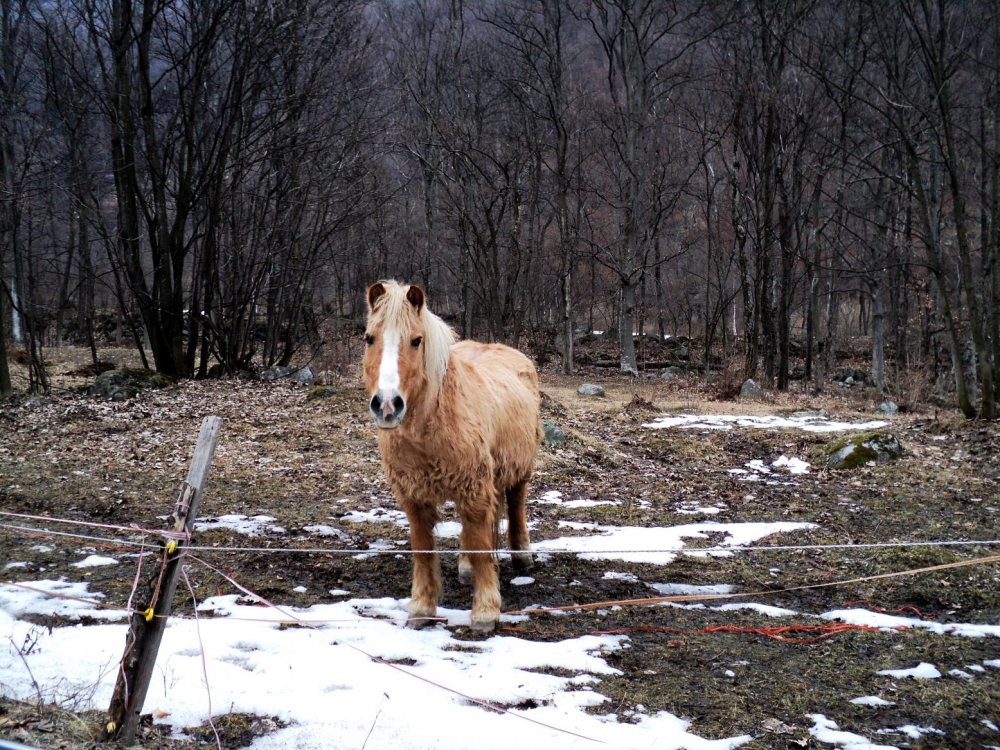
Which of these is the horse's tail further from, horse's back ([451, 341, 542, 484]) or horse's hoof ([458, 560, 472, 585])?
horse's hoof ([458, 560, 472, 585])

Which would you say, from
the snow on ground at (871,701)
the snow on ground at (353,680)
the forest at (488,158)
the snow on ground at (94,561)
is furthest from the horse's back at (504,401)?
the forest at (488,158)

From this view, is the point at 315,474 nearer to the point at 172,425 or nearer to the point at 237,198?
the point at 172,425

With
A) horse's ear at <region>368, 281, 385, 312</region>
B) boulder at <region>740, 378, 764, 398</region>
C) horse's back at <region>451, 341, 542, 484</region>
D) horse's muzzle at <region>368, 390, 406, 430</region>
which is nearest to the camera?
horse's muzzle at <region>368, 390, 406, 430</region>

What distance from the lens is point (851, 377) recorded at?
80.9 feet

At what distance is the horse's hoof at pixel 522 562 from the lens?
5.61 metres

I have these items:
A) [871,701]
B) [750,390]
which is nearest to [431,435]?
[871,701]

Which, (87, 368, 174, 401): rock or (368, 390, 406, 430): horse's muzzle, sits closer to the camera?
(368, 390, 406, 430): horse's muzzle

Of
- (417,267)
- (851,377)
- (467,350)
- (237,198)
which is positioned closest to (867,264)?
(851,377)

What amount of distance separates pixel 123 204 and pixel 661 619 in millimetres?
14258

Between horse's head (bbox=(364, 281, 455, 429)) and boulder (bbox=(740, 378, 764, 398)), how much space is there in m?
15.2

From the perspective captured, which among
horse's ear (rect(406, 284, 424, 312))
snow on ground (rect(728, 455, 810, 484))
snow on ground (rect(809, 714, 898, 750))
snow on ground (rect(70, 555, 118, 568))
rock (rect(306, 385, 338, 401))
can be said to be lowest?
snow on ground (rect(809, 714, 898, 750))

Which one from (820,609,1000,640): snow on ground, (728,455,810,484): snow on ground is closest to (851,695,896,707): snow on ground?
(820,609,1000,640): snow on ground

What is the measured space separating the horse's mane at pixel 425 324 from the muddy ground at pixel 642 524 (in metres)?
1.73

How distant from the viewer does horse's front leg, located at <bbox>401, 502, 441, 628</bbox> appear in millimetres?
4492
